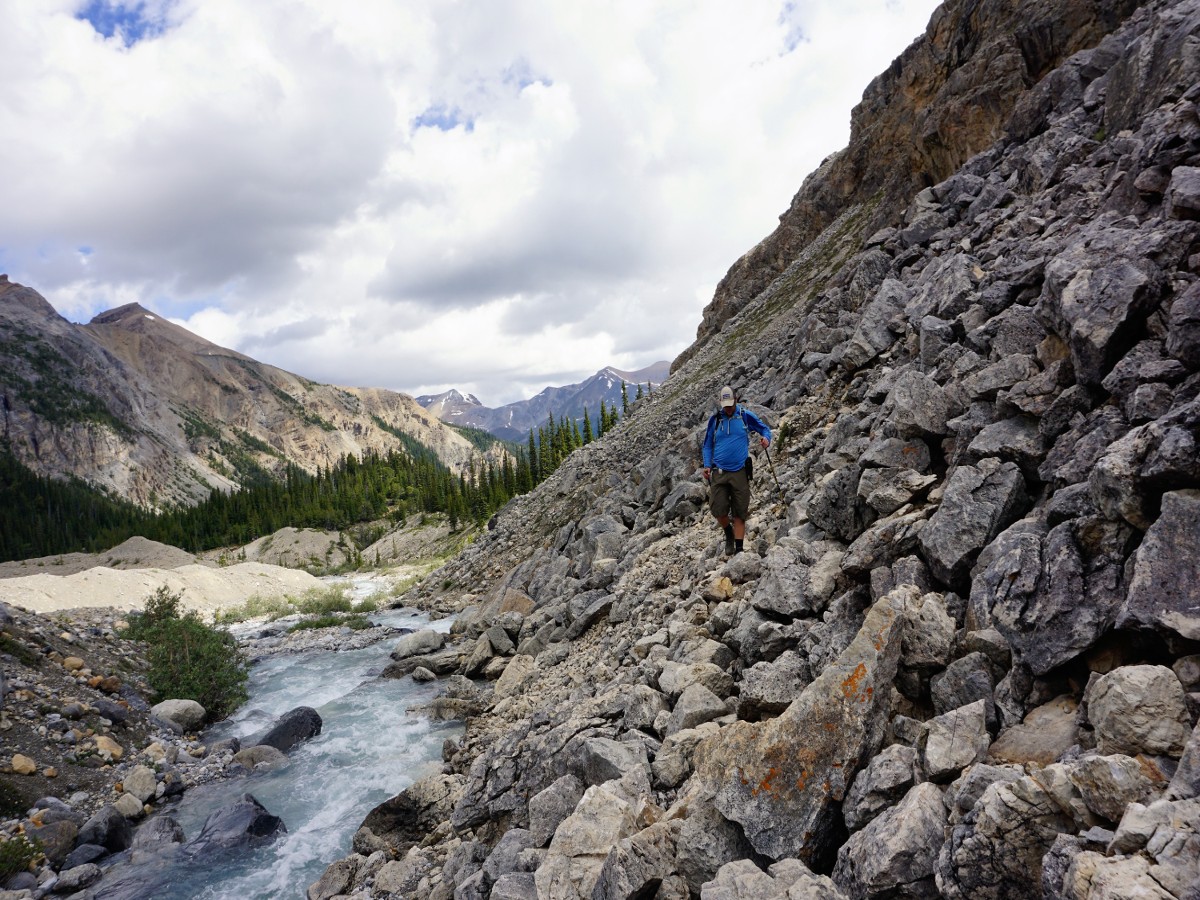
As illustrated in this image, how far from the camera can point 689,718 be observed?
7.08 m

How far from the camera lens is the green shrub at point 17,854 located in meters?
10.7

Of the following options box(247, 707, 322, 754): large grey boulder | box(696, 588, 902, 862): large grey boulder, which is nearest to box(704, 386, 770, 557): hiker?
box(696, 588, 902, 862): large grey boulder

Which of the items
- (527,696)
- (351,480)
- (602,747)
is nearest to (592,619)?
(527,696)

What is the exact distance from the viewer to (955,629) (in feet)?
17.2

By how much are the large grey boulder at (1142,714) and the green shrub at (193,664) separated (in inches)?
973

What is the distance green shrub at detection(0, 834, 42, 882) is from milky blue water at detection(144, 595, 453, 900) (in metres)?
2.63

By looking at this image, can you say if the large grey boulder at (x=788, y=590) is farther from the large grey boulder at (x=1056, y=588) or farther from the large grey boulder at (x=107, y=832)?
the large grey boulder at (x=107, y=832)

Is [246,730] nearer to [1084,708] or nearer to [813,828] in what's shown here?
[813,828]

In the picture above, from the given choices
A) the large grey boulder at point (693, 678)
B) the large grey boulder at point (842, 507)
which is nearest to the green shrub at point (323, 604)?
the large grey boulder at point (693, 678)

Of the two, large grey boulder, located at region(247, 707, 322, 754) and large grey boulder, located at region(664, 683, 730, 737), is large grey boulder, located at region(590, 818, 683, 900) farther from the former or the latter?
large grey boulder, located at region(247, 707, 322, 754)

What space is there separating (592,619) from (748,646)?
32.6 ft

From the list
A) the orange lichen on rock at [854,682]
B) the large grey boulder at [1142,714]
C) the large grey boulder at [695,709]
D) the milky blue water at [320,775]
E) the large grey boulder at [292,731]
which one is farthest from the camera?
the large grey boulder at [292,731]

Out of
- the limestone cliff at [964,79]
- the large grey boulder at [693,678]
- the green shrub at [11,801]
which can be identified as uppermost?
the limestone cliff at [964,79]

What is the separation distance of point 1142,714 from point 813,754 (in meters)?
2.31
